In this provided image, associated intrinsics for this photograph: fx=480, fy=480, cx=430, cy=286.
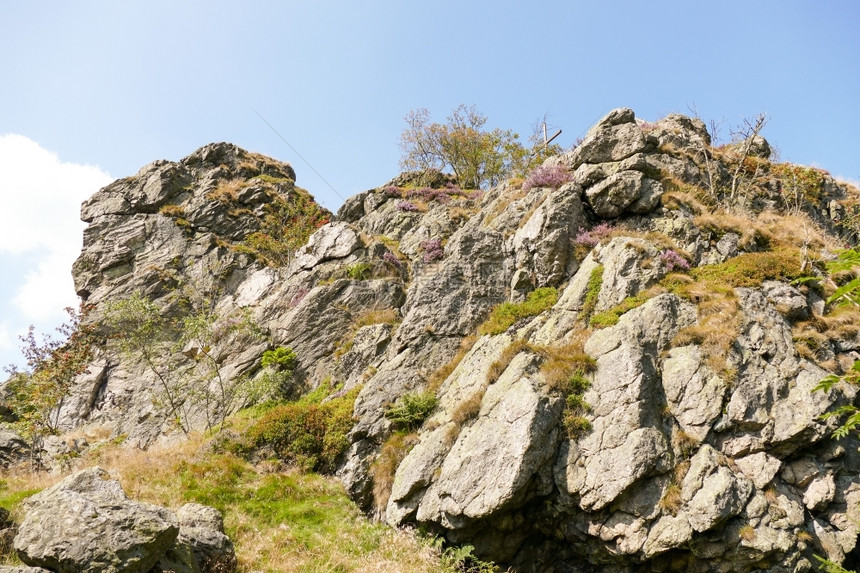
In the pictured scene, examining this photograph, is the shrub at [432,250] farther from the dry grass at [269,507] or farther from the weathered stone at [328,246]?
the dry grass at [269,507]

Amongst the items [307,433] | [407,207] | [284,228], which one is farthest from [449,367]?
[284,228]

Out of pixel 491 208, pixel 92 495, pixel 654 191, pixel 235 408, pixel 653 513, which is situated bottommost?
pixel 653 513

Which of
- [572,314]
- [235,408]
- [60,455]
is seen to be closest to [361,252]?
[235,408]

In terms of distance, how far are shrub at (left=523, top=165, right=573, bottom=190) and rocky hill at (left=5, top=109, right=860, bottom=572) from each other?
7.0 inches

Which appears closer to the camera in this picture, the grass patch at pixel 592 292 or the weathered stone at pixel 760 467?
the weathered stone at pixel 760 467

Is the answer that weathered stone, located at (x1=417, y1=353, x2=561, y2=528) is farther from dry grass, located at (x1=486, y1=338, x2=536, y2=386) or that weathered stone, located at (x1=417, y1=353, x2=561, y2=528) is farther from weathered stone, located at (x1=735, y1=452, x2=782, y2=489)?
weathered stone, located at (x1=735, y1=452, x2=782, y2=489)

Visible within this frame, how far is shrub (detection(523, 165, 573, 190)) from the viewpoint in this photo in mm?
27422

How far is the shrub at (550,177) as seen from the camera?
27422 millimetres

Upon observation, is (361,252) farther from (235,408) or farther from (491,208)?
(235,408)

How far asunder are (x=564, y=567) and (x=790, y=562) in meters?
6.07

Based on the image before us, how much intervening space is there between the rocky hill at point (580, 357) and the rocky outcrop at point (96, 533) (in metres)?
7.57

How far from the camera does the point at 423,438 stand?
1831cm

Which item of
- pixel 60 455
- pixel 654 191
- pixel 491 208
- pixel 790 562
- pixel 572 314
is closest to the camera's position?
pixel 790 562

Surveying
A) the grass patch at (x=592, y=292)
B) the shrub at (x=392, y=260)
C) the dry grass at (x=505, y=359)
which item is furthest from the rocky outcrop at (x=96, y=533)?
the shrub at (x=392, y=260)
